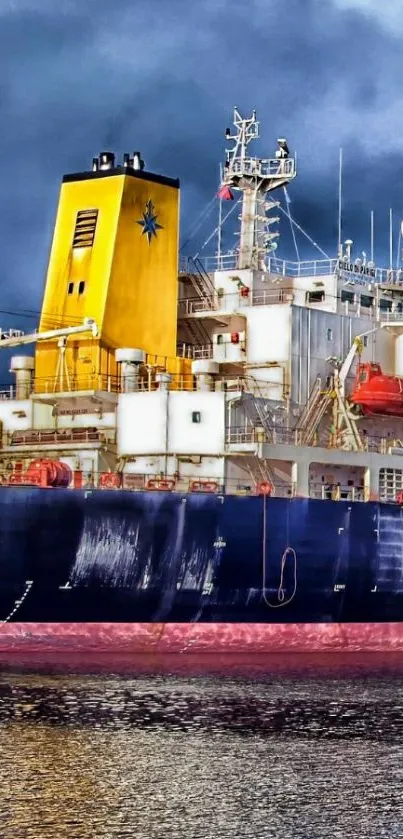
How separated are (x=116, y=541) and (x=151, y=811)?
1455cm

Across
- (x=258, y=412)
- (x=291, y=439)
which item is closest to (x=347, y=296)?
(x=291, y=439)

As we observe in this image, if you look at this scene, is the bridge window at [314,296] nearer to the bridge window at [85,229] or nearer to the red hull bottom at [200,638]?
the bridge window at [85,229]

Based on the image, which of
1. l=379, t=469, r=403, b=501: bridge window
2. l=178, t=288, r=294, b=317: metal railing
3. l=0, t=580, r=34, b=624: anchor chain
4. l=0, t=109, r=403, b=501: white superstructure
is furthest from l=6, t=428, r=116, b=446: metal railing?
l=379, t=469, r=403, b=501: bridge window

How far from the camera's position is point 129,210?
39.3 meters

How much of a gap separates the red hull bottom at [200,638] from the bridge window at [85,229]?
10.4 m

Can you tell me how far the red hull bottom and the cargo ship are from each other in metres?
0.05

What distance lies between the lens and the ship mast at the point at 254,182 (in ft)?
140

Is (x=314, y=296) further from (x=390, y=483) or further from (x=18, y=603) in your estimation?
(x=18, y=603)

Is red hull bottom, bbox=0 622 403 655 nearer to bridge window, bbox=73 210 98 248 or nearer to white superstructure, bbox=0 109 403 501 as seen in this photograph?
white superstructure, bbox=0 109 403 501

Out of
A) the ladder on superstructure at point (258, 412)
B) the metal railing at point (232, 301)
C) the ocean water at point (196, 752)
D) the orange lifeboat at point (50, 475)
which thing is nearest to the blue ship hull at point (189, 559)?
the orange lifeboat at point (50, 475)

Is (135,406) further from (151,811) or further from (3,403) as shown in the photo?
(151,811)

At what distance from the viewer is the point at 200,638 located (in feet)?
117

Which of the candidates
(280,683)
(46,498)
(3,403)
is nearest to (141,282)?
(3,403)

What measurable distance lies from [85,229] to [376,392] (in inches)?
337
